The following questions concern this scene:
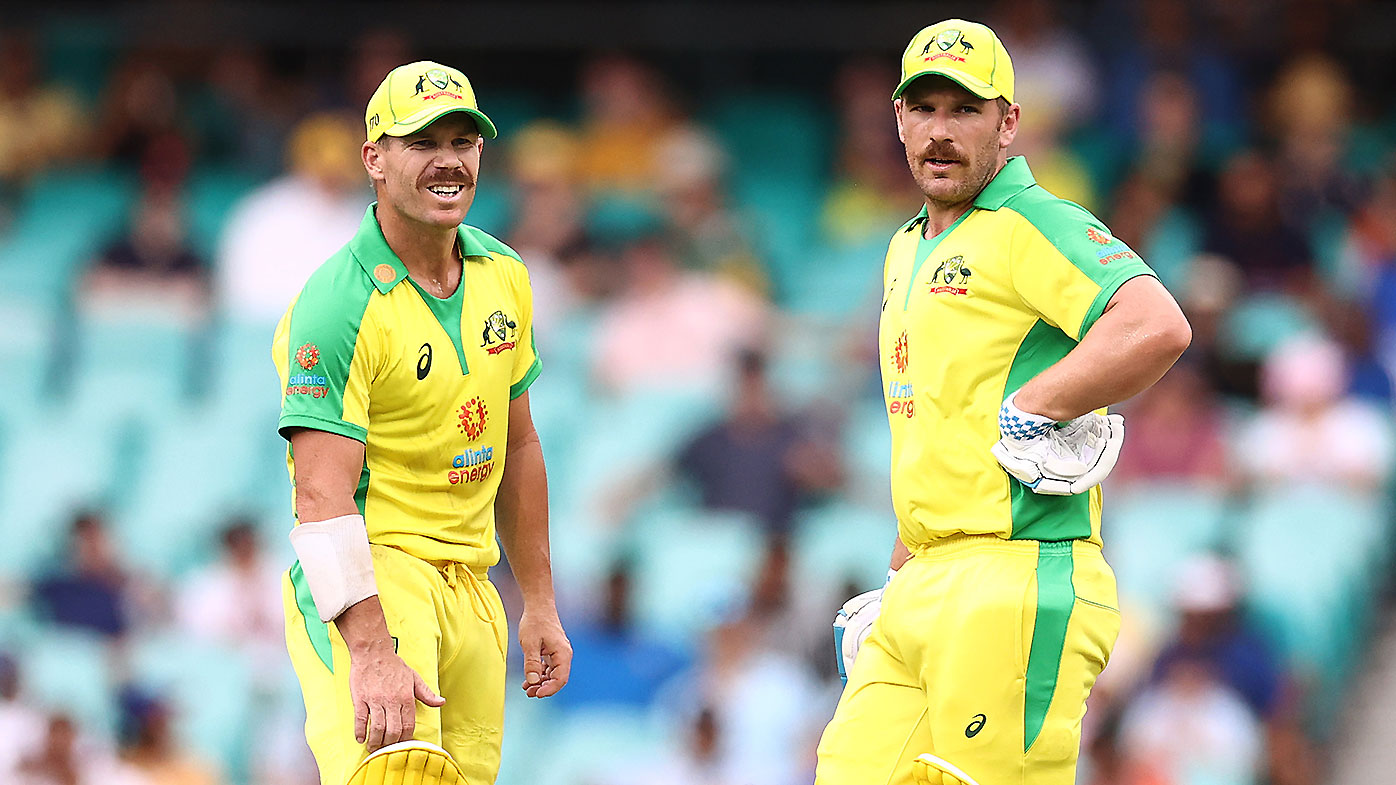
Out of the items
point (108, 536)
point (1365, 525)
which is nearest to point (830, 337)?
point (1365, 525)

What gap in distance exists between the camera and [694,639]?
9195mm

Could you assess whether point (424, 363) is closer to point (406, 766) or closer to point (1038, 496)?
point (406, 766)

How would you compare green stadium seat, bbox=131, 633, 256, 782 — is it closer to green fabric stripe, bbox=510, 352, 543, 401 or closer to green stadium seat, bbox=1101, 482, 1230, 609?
green stadium seat, bbox=1101, 482, 1230, 609

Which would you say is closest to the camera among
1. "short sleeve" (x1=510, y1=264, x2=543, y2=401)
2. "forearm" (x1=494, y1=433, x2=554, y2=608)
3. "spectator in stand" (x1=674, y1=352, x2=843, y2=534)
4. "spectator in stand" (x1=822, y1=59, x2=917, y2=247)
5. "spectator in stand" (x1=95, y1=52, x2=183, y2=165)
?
"short sleeve" (x1=510, y1=264, x2=543, y2=401)

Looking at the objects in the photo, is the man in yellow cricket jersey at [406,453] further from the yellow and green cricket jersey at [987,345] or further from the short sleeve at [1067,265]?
the short sleeve at [1067,265]

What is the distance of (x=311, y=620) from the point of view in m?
4.80

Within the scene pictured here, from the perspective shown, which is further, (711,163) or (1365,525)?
(711,163)

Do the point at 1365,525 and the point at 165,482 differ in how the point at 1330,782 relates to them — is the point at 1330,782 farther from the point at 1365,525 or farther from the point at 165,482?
the point at 165,482

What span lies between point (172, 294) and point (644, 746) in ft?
15.9

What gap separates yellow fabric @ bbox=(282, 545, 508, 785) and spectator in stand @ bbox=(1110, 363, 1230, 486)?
5.09 metres

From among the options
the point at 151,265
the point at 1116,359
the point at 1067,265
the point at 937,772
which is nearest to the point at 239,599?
the point at 151,265

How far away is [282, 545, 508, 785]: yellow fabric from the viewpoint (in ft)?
15.4

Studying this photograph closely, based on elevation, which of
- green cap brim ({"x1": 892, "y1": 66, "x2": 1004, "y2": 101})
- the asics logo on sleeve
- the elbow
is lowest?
the asics logo on sleeve

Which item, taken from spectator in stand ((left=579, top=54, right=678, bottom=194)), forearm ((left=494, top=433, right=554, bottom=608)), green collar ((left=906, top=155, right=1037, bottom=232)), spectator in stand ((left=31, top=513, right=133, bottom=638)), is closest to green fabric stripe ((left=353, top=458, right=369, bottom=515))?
forearm ((left=494, top=433, right=554, bottom=608))
